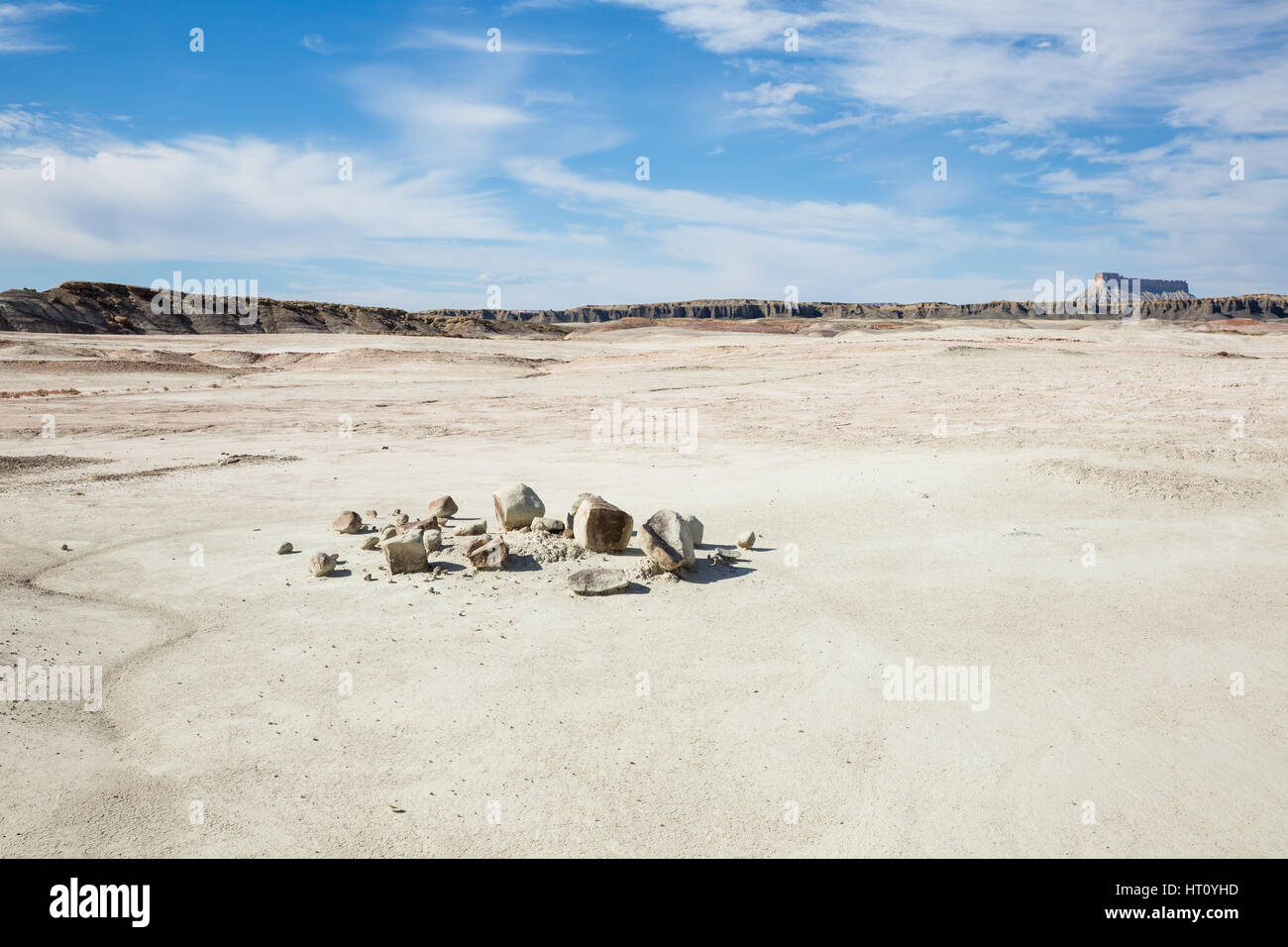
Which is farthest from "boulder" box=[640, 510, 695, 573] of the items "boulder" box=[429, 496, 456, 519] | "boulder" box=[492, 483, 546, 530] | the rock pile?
"boulder" box=[429, 496, 456, 519]

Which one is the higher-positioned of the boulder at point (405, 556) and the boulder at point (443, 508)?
the boulder at point (443, 508)

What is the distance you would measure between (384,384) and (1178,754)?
961 inches

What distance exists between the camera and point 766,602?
5.95m

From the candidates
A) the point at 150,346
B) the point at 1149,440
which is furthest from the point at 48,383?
the point at 1149,440

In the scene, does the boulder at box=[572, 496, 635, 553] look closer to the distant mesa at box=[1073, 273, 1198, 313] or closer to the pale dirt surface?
the pale dirt surface

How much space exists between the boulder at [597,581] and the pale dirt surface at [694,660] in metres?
0.13

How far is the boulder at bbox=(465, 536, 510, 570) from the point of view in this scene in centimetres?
651

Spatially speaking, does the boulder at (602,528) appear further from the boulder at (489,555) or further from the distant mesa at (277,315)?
the distant mesa at (277,315)

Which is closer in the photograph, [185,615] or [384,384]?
[185,615]

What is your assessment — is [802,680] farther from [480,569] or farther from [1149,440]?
[1149,440]

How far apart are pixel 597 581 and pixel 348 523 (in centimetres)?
291

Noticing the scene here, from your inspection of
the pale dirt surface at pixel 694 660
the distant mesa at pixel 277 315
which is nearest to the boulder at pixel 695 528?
the pale dirt surface at pixel 694 660

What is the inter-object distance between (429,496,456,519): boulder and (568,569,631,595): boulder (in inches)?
100

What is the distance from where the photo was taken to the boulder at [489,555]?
651cm
